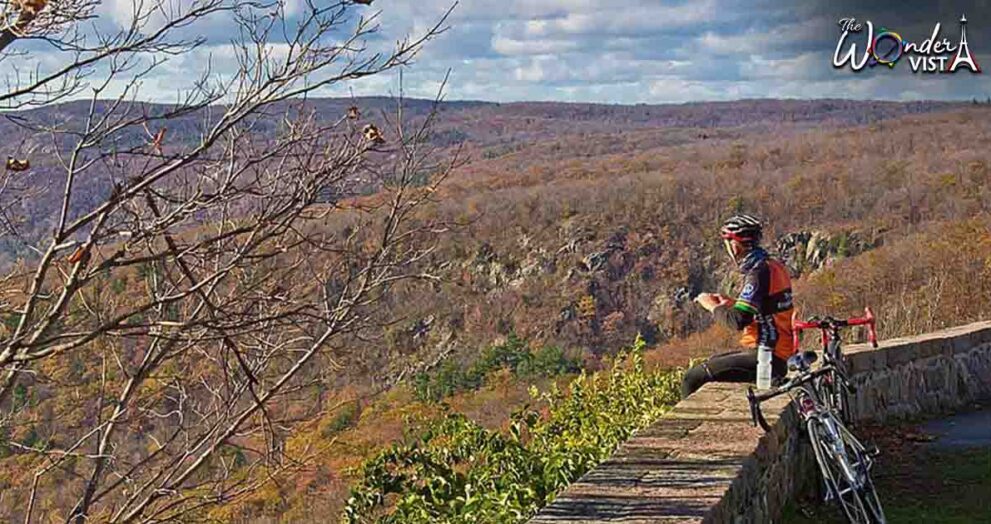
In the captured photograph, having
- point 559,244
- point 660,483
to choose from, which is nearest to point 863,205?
point 559,244

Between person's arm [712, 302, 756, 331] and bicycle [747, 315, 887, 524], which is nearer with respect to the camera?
bicycle [747, 315, 887, 524]

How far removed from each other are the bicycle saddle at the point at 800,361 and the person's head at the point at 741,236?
521 millimetres

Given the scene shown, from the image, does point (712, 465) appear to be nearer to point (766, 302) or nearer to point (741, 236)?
point (766, 302)

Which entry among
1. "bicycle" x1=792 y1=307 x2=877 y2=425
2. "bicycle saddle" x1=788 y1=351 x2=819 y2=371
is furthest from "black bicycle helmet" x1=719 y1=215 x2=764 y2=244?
"bicycle saddle" x1=788 y1=351 x2=819 y2=371

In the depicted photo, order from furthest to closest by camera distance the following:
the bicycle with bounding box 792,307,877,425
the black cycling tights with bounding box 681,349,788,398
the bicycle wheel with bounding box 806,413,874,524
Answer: the black cycling tights with bounding box 681,349,788,398 → the bicycle with bounding box 792,307,877,425 → the bicycle wheel with bounding box 806,413,874,524

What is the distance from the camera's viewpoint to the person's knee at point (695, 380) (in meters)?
7.29

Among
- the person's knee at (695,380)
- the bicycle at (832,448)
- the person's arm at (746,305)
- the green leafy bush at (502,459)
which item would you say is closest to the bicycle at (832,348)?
the bicycle at (832,448)

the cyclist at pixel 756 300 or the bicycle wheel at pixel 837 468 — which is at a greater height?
the cyclist at pixel 756 300

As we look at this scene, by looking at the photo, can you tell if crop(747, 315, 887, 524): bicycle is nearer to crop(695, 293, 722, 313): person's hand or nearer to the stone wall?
the stone wall

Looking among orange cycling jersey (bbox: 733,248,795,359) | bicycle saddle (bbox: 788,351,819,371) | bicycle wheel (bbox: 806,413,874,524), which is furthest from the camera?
orange cycling jersey (bbox: 733,248,795,359)

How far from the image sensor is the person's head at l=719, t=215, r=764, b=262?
613 centimetres

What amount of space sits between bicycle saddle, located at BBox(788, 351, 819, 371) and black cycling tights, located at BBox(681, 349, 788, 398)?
89 centimetres

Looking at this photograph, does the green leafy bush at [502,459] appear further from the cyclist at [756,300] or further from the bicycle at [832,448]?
the bicycle at [832,448]

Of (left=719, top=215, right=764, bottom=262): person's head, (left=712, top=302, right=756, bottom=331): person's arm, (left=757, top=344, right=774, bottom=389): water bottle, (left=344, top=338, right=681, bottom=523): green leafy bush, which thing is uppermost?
(left=719, top=215, right=764, bottom=262): person's head
